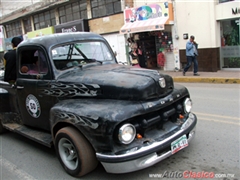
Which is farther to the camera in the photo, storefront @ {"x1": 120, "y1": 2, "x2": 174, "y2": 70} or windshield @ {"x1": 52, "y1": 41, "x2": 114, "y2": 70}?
storefront @ {"x1": 120, "y1": 2, "x2": 174, "y2": 70}

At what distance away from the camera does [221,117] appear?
5461 millimetres

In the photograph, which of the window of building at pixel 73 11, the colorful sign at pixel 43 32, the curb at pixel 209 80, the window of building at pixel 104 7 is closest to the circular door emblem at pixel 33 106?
the curb at pixel 209 80

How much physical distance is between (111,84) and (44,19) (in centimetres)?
2270

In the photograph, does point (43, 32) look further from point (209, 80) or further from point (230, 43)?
point (209, 80)

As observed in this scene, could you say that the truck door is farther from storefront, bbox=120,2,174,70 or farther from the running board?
storefront, bbox=120,2,174,70

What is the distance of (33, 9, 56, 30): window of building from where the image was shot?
2298cm

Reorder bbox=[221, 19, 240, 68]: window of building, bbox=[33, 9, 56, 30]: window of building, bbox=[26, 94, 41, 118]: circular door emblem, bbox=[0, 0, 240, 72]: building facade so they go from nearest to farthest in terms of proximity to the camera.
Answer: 1. bbox=[26, 94, 41, 118]: circular door emblem
2. bbox=[221, 19, 240, 68]: window of building
3. bbox=[0, 0, 240, 72]: building facade
4. bbox=[33, 9, 56, 30]: window of building

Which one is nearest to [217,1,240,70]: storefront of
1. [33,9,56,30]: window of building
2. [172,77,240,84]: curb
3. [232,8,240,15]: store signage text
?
[232,8,240,15]: store signage text

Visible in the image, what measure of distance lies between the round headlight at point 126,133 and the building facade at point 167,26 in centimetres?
1071

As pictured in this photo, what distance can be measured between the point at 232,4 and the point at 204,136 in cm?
932

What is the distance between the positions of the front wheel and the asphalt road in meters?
0.18

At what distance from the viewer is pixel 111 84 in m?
3.36

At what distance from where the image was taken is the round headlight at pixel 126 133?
293cm

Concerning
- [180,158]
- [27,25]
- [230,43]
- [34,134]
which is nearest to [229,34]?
[230,43]
